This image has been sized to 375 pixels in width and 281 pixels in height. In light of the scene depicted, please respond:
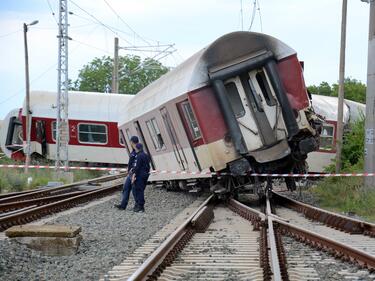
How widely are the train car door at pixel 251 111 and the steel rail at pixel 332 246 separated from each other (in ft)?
11.7

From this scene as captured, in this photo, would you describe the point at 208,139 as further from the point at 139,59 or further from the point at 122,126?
the point at 139,59

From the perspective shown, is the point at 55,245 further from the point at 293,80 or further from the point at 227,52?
the point at 293,80

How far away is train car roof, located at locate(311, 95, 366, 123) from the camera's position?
72.2 ft

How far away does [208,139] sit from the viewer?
1280 centimetres

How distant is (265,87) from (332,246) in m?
6.05

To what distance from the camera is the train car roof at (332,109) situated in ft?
72.2

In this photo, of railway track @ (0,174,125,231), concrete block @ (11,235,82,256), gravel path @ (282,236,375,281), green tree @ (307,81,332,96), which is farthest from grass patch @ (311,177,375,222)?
green tree @ (307,81,332,96)

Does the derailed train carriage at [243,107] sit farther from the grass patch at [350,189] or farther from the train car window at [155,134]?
the train car window at [155,134]

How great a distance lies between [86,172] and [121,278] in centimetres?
2528

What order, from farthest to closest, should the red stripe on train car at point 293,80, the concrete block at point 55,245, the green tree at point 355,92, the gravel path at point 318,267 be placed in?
1. the green tree at point 355,92
2. the red stripe on train car at point 293,80
3. the concrete block at point 55,245
4. the gravel path at point 318,267

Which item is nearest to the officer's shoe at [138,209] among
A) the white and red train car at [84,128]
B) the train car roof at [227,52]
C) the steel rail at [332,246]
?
the train car roof at [227,52]

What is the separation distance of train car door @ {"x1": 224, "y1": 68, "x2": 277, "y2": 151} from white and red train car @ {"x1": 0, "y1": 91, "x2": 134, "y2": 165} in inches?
634

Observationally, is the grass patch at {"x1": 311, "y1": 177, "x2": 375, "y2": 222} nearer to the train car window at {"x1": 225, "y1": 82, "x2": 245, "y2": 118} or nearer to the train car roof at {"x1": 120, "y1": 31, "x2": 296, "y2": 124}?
the train car window at {"x1": 225, "y1": 82, "x2": 245, "y2": 118}

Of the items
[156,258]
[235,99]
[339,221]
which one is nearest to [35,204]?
[235,99]
